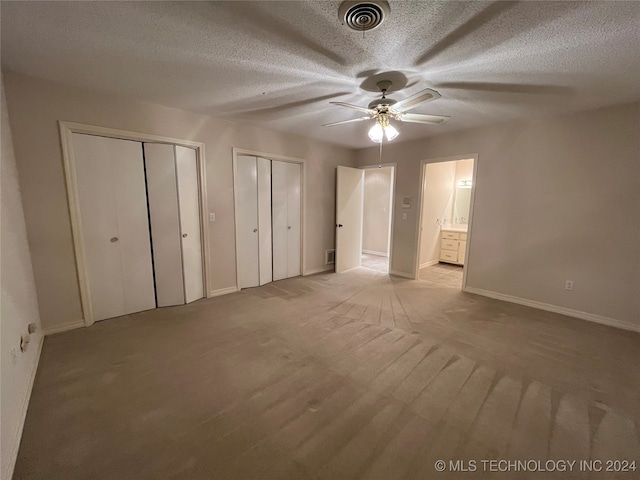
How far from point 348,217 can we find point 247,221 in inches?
80.2

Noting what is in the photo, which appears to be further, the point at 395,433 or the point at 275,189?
the point at 275,189

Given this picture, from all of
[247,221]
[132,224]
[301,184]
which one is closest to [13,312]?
[132,224]

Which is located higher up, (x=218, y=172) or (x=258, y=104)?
(x=258, y=104)

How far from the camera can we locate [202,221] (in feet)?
11.5

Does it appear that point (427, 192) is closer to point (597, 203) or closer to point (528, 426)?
point (597, 203)

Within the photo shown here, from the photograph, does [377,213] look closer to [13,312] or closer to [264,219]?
[264,219]

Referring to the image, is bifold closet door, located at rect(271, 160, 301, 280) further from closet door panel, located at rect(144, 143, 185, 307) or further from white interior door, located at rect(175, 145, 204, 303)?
closet door panel, located at rect(144, 143, 185, 307)

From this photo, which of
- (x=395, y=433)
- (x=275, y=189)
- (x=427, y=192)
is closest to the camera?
(x=395, y=433)

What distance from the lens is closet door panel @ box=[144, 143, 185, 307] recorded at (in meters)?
3.06

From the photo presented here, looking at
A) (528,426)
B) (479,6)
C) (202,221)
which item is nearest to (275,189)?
(202,221)

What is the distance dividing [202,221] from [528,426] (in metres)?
3.72

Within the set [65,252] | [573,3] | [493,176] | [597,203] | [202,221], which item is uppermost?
[573,3]

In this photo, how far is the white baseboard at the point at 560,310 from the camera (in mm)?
2877

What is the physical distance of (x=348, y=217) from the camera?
5.10m
